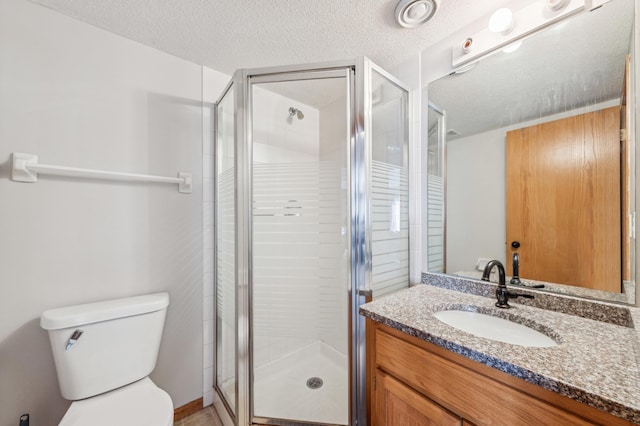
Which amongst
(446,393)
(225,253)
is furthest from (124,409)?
(446,393)

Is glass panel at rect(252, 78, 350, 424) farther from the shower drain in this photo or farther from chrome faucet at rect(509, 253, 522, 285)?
chrome faucet at rect(509, 253, 522, 285)

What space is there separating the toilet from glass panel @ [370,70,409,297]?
3.95ft

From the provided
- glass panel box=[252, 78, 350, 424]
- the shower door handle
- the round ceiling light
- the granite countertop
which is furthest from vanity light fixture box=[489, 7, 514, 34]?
the shower door handle

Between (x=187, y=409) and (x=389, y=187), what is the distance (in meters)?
1.91

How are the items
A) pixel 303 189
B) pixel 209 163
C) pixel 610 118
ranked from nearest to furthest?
pixel 610 118, pixel 303 189, pixel 209 163

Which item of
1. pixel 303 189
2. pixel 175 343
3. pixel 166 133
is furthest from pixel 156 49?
pixel 175 343

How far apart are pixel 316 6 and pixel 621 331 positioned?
1774 mm

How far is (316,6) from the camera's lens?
1194 millimetres

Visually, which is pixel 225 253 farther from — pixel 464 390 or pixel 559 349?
pixel 559 349

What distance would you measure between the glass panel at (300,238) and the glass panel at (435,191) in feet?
1.77

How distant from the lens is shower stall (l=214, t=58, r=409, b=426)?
1.31m

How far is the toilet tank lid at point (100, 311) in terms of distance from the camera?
109 centimetres

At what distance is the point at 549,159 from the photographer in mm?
1082

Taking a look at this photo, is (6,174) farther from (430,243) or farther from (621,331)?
(621,331)
